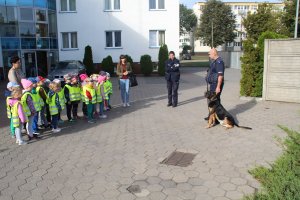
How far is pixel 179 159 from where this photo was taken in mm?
5629

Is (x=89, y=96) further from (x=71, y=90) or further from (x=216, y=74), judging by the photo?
(x=216, y=74)

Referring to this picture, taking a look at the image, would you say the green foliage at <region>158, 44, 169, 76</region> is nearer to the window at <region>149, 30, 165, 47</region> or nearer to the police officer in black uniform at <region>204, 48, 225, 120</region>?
the window at <region>149, 30, 165, 47</region>

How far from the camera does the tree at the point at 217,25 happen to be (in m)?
57.2

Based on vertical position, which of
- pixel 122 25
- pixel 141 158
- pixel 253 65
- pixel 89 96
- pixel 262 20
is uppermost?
pixel 262 20

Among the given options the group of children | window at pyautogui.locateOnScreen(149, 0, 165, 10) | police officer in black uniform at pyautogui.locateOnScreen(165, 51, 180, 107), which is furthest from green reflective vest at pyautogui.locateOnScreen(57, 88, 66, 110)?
window at pyautogui.locateOnScreen(149, 0, 165, 10)

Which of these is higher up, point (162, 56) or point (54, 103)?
point (162, 56)

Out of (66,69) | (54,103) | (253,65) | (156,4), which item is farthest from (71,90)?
(156,4)

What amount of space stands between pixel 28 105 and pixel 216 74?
4.55 meters

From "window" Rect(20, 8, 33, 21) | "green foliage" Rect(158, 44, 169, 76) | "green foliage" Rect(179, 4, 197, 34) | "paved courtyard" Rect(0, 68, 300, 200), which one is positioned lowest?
"paved courtyard" Rect(0, 68, 300, 200)

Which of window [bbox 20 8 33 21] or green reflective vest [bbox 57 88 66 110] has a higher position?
window [bbox 20 8 33 21]

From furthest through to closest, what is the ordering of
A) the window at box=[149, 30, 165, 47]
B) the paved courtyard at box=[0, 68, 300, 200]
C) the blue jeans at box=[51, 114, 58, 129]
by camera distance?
1. the window at box=[149, 30, 165, 47]
2. the blue jeans at box=[51, 114, 58, 129]
3. the paved courtyard at box=[0, 68, 300, 200]

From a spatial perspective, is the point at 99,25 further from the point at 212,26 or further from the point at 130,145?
the point at 212,26

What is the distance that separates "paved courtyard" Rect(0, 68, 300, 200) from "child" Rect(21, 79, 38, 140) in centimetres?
37

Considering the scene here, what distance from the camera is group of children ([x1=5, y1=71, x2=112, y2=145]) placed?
666 centimetres
